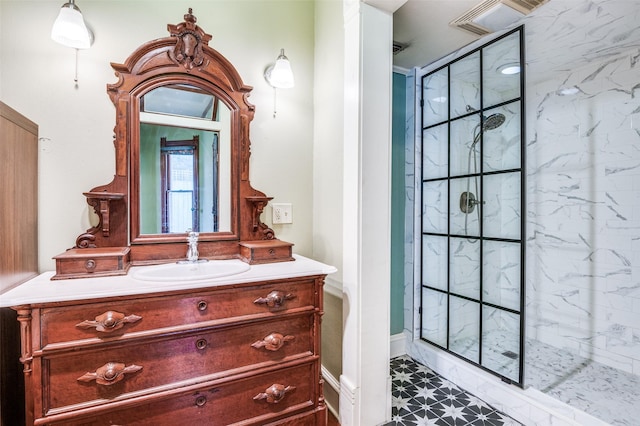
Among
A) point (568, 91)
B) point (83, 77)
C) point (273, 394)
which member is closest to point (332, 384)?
point (273, 394)

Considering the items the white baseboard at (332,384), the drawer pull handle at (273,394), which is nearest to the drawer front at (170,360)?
the drawer pull handle at (273,394)

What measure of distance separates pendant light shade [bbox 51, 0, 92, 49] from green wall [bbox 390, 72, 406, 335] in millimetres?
1901

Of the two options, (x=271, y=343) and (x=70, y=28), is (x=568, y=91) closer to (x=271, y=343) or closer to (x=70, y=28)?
(x=271, y=343)

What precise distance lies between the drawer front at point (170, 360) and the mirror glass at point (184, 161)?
24.6 inches

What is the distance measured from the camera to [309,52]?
1990mm

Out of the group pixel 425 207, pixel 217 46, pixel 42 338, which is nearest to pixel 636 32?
pixel 425 207

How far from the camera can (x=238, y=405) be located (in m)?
1.28

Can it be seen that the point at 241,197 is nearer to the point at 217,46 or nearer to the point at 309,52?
the point at 217,46

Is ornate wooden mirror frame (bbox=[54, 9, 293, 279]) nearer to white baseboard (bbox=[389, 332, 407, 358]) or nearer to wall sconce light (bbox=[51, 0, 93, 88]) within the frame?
wall sconce light (bbox=[51, 0, 93, 88])

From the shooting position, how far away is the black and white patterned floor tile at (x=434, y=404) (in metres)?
1.65

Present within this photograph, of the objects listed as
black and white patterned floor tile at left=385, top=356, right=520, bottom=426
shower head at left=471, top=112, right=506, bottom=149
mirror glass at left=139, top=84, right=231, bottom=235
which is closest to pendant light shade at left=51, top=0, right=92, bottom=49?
mirror glass at left=139, top=84, right=231, bottom=235

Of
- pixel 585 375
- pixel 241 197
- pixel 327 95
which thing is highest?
pixel 327 95

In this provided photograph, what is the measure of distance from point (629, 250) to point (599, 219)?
0.88 feet

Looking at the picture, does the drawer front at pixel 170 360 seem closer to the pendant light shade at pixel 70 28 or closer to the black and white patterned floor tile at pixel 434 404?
the black and white patterned floor tile at pixel 434 404
